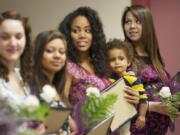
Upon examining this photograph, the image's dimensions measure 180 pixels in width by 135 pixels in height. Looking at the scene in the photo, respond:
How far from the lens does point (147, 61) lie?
2.60m

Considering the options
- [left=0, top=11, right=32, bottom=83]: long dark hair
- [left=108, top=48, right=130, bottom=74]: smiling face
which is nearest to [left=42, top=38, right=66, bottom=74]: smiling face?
[left=0, top=11, right=32, bottom=83]: long dark hair

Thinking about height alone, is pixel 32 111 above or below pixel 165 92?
above

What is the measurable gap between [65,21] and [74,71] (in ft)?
0.96

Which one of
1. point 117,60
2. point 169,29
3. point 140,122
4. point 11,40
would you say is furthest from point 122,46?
point 169,29

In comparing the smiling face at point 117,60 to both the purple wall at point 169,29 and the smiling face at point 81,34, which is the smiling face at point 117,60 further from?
the purple wall at point 169,29

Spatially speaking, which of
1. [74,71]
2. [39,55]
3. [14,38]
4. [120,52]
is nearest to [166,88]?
[120,52]

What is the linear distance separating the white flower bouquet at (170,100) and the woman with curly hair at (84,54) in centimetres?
15

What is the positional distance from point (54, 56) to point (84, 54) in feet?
1.44

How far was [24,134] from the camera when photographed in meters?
1.07

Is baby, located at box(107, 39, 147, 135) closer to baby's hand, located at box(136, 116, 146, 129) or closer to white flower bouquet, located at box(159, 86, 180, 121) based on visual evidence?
baby's hand, located at box(136, 116, 146, 129)

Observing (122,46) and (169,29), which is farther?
(169,29)

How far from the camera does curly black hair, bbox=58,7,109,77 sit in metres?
2.24

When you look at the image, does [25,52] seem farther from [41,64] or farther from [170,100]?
[170,100]

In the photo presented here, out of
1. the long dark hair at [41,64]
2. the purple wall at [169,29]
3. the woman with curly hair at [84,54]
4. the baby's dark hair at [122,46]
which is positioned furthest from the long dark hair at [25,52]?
the purple wall at [169,29]
